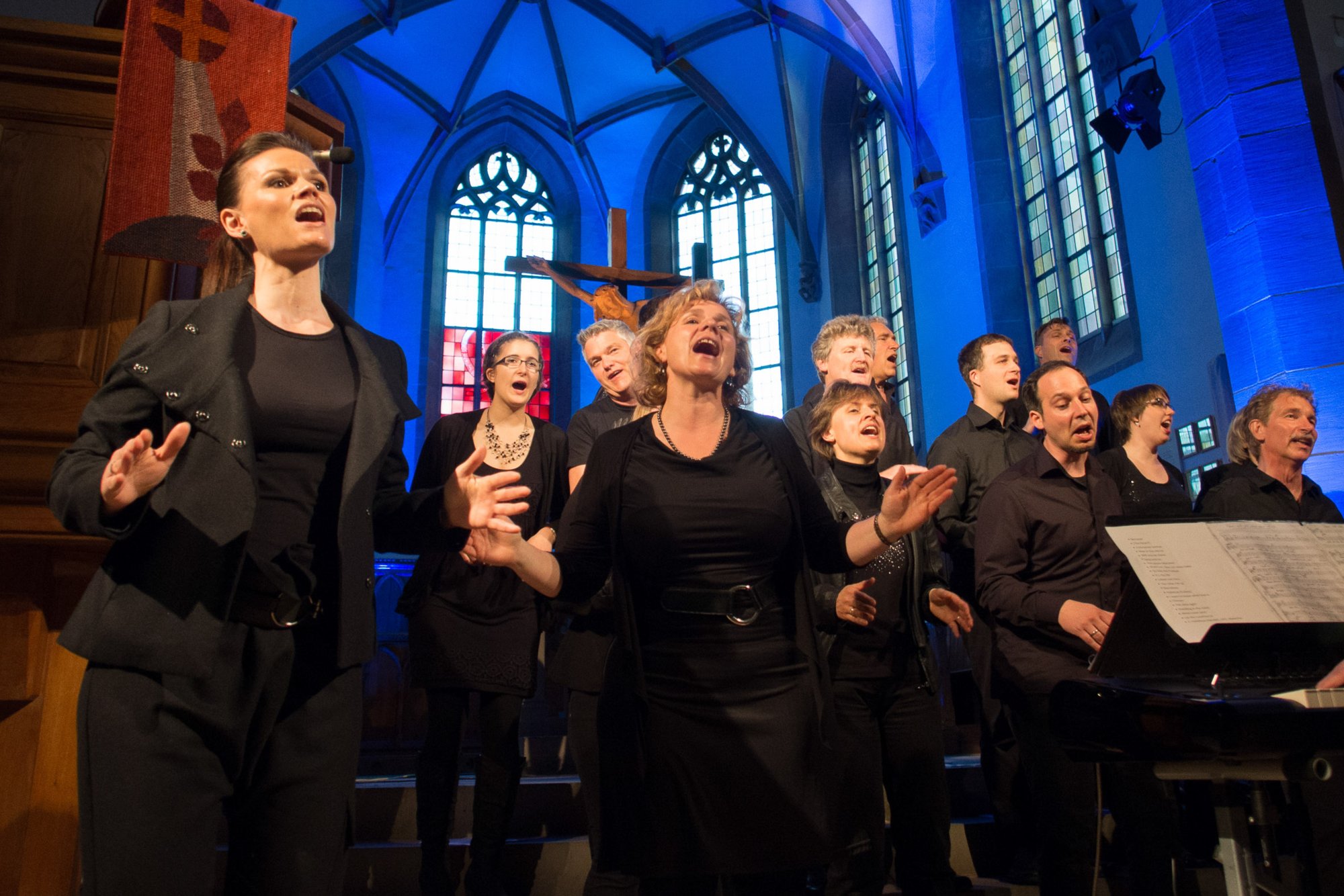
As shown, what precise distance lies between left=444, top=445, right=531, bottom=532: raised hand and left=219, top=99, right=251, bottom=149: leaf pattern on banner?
1.30m

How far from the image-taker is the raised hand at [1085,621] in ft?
8.27

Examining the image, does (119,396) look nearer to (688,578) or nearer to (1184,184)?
(688,578)

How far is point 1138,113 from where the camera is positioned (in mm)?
6758

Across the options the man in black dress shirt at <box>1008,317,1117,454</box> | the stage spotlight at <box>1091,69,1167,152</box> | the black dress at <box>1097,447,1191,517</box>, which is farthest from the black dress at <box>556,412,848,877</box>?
the stage spotlight at <box>1091,69,1167,152</box>

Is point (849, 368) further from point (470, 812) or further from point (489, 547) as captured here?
point (470, 812)

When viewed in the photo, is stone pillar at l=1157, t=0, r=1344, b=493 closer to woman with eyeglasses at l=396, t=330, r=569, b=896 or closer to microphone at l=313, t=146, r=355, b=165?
woman with eyeglasses at l=396, t=330, r=569, b=896

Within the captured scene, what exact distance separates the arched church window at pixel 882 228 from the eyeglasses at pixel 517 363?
887 cm

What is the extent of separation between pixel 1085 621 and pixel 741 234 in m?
13.4

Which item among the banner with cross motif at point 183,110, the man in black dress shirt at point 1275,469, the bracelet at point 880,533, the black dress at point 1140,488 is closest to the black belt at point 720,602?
the bracelet at point 880,533

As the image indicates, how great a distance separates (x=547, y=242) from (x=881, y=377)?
1249cm

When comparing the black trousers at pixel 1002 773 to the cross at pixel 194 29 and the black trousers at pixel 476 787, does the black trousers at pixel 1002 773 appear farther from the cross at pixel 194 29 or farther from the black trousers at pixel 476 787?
the cross at pixel 194 29

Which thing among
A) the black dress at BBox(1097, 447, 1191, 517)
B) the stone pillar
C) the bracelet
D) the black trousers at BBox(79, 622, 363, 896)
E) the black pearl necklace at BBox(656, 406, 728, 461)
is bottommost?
the black trousers at BBox(79, 622, 363, 896)

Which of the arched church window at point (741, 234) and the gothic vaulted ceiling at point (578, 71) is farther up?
the gothic vaulted ceiling at point (578, 71)

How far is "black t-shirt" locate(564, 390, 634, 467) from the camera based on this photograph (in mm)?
3391
